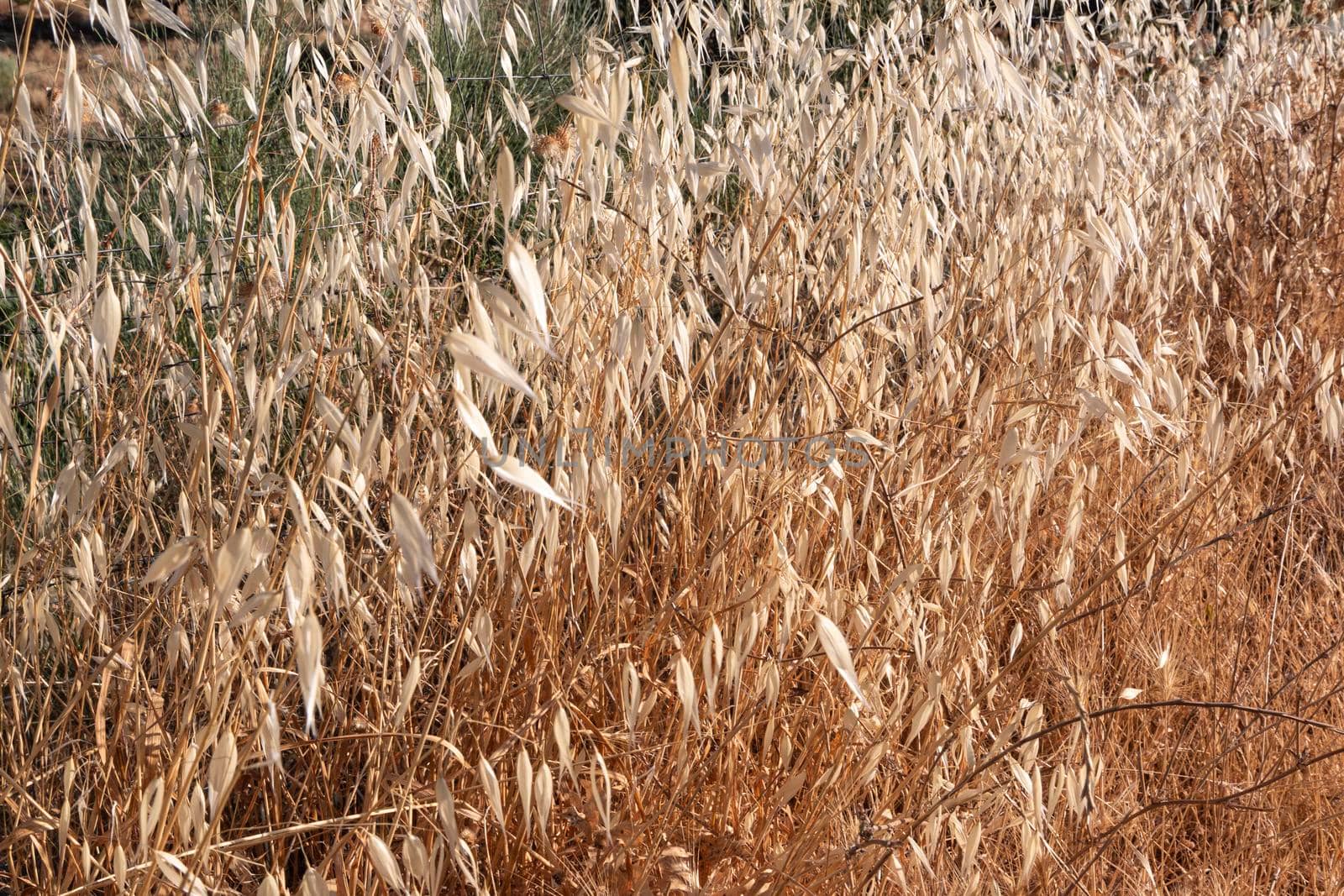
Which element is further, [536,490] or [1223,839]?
[1223,839]

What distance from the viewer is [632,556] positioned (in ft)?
4.07

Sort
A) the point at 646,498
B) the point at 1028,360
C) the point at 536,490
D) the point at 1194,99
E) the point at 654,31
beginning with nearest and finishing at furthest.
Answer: the point at 536,490, the point at 646,498, the point at 654,31, the point at 1028,360, the point at 1194,99

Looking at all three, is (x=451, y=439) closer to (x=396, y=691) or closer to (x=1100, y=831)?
(x=396, y=691)

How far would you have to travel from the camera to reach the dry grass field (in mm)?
705

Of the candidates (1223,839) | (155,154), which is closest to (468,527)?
(1223,839)

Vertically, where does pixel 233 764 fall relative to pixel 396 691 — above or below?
above

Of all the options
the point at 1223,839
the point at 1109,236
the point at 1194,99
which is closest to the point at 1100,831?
the point at 1223,839

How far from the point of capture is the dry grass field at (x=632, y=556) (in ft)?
2.31

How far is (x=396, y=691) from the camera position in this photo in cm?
95

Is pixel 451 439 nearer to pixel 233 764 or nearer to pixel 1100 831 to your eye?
pixel 233 764

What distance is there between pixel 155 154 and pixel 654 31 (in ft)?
5.16

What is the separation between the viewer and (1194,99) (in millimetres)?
2430

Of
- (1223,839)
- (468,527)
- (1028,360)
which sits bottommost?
(1223,839)

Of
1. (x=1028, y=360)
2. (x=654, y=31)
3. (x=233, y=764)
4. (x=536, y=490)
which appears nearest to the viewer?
(x=536, y=490)
